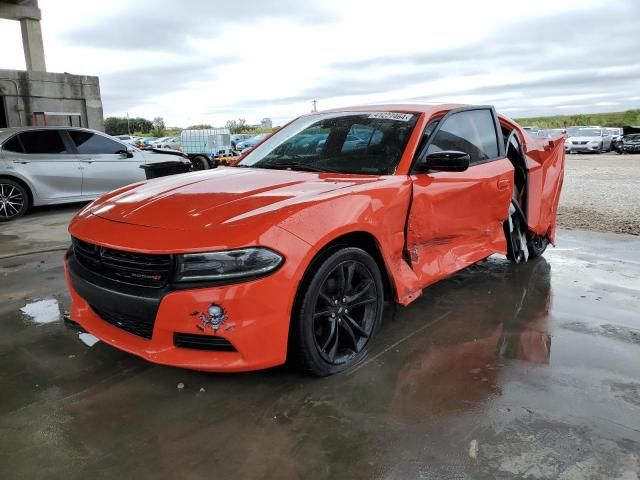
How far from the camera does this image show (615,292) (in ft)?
14.1

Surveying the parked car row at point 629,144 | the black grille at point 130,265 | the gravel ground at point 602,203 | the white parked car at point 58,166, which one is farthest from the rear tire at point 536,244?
the parked car row at point 629,144

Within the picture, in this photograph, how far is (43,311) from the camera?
390 centimetres

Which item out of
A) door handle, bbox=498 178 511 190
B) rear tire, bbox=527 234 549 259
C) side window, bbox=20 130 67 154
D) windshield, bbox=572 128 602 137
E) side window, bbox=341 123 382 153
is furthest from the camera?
windshield, bbox=572 128 602 137

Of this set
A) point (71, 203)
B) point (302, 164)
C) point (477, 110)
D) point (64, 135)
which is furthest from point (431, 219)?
point (71, 203)

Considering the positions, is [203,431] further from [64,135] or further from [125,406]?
[64,135]

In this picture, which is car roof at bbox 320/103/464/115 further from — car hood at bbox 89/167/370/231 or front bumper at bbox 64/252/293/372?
front bumper at bbox 64/252/293/372

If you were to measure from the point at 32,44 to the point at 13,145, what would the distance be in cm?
1049

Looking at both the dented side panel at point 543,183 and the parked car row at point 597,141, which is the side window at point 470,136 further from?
the parked car row at point 597,141

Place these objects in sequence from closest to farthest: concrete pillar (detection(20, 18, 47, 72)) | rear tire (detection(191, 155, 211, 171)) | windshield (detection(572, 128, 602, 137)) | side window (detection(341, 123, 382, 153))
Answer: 1. side window (detection(341, 123, 382, 153))
2. rear tire (detection(191, 155, 211, 171))
3. concrete pillar (detection(20, 18, 47, 72))
4. windshield (detection(572, 128, 602, 137))

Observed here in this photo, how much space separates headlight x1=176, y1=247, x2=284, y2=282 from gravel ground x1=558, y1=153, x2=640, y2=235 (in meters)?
5.86

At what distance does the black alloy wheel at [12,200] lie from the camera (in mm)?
7734

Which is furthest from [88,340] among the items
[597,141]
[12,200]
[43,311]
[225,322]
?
[597,141]

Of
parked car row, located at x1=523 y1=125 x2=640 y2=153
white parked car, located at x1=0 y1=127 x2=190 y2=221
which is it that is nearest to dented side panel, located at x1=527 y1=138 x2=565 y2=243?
white parked car, located at x1=0 y1=127 x2=190 y2=221

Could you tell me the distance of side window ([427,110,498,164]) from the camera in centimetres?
378
